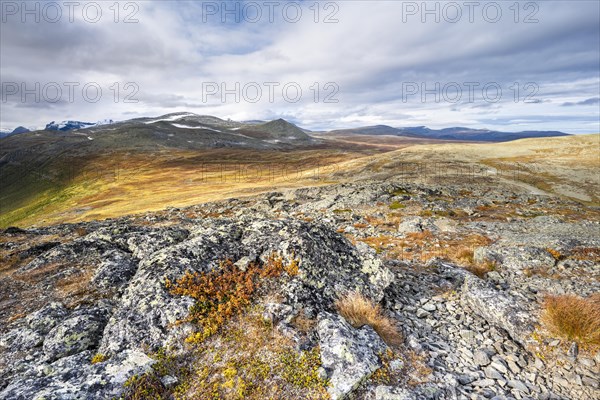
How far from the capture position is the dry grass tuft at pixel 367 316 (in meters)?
8.73

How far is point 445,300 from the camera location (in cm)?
1125

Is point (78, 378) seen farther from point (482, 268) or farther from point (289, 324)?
point (482, 268)

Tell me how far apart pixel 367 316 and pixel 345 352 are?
196 centimetres

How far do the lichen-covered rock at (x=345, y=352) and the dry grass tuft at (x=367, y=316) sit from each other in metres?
0.42

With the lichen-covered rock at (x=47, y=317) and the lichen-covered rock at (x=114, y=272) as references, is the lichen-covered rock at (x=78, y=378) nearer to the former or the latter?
the lichen-covered rock at (x=47, y=317)

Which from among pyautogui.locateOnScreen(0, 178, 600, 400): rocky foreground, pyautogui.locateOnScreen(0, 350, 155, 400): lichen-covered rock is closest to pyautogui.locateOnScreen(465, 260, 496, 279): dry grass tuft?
pyautogui.locateOnScreen(0, 178, 600, 400): rocky foreground

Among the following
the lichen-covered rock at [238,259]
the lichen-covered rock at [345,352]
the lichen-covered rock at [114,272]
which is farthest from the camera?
the lichen-covered rock at [114,272]

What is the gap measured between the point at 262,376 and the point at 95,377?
3.62 m

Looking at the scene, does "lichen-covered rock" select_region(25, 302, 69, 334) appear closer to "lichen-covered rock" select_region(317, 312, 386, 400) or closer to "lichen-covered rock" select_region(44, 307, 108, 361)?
"lichen-covered rock" select_region(44, 307, 108, 361)

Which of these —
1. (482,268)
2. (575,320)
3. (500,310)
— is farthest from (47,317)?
(482,268)

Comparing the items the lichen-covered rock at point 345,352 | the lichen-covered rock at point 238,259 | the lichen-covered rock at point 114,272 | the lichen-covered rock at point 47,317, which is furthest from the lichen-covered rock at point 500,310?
the lichen-covered rock at point 47,317

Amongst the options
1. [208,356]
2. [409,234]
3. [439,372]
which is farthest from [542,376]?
[409,234]

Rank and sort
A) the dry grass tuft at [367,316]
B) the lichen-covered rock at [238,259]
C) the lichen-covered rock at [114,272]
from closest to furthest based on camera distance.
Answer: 1. the lichen-covered rock at [238,259]
2. the dry grass tuft at [367,316]
3. the lichen-covered rock at [114,272]

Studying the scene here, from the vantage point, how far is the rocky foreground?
270 inches
